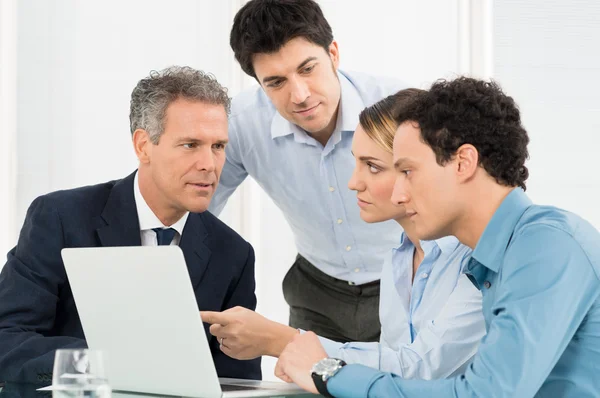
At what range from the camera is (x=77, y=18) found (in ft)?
13.5

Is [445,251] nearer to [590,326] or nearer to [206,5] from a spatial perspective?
[590,326]

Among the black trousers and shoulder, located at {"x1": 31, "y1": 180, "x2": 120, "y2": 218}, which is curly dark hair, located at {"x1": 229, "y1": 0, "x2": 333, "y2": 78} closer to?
shoulder, located at {"x1": 31, "y1": 180, "x2": 120, "y2": 218}

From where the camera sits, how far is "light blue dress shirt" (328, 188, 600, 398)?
1.51 meters

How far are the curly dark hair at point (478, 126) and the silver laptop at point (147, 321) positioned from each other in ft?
1.82

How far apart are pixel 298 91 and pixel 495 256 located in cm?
109

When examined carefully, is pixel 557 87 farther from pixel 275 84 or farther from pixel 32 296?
pixel 32 296

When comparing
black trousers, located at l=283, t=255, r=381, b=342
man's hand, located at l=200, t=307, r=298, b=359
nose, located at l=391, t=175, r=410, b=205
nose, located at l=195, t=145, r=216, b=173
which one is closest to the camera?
nose, located at l=391, t=175, r=410, b=205

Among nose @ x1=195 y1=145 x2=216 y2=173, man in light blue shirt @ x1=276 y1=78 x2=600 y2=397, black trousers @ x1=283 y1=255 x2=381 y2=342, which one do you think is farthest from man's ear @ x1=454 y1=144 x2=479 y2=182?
black trousers @ x1=283 y1=255 x2=381 y2=342

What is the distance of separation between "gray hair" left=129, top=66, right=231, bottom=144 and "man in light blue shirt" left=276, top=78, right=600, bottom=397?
0.74 meters

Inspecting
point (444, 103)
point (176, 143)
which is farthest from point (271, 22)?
point (444, 103)

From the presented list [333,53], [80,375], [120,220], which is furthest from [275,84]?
[80,375]

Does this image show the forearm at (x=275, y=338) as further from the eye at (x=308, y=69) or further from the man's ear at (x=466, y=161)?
the eye at (x=308, y=69)

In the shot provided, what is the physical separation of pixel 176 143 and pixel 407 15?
2410 millimetres

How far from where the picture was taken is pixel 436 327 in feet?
6.34
